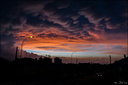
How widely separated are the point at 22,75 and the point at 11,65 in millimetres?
4589

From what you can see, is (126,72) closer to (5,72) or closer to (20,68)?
(20,68)

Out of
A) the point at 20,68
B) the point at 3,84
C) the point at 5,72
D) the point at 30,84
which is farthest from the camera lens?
the point at 20,68

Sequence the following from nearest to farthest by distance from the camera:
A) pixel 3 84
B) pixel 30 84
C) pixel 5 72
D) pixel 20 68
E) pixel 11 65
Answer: pixel 3 84 < pixel 30 84 < pixel 5 72 < pixel 11 65 < pixel 20 68

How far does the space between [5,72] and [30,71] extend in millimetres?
8439

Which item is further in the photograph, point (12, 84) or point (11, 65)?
point (11, 65)

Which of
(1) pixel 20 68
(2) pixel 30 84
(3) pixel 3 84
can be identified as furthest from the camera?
(1) pixel 20 68

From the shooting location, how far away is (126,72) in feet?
114

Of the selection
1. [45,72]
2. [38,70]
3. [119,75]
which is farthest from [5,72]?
[119,75]

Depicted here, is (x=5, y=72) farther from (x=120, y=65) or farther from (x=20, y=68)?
(x=120, y=65)

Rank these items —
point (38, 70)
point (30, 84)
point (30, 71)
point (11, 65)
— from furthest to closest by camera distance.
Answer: point (38, 70) < point (30, 71) < point (11, 65) < point (30, 84)

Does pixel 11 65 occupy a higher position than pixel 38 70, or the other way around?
pixel 11 65

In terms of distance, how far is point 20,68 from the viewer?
33.1 meters

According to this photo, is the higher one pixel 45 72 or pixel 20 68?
pixel 20 68

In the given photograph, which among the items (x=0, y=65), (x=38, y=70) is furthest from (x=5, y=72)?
(x=38, y=70)
